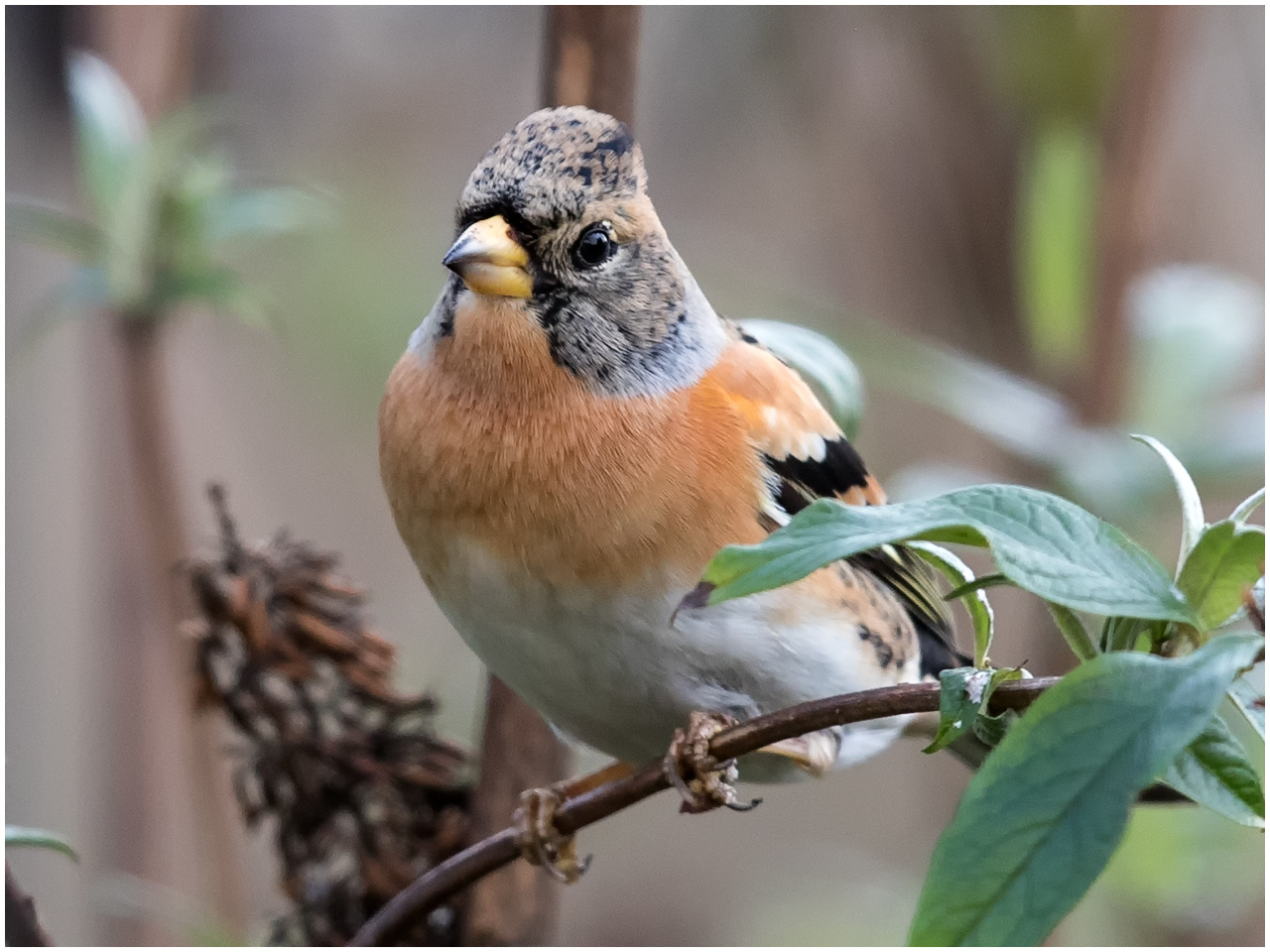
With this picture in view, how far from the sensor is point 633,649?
3.77 feet

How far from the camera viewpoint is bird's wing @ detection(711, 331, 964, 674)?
127 centimetres

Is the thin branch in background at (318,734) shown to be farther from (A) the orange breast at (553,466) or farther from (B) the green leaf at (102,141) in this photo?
(B) the green leaf at (102,141)

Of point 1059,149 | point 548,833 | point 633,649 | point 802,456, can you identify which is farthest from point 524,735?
point 1059,149

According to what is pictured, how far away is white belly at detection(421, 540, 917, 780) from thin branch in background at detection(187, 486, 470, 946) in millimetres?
144

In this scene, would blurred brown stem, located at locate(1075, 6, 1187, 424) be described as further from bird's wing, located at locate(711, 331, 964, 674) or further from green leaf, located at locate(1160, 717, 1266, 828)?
green leaf, located at locate(1160, 717, 1266, 828)

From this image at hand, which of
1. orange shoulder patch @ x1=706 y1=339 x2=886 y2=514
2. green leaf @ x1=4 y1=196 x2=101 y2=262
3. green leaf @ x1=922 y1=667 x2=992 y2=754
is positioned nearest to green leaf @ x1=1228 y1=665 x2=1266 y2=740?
green leaf @ x1=922 y1=667 x2=992 y2=754

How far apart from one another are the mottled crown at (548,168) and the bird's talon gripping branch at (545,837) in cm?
57

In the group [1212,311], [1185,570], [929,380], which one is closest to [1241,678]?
[1185,570]

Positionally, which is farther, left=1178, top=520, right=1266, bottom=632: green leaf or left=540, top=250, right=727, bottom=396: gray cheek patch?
left=540, top=250, right=727, bottom=396: gray cheek patch

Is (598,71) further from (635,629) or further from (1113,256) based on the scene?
(1113,256)

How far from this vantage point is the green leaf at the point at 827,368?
1149 mm

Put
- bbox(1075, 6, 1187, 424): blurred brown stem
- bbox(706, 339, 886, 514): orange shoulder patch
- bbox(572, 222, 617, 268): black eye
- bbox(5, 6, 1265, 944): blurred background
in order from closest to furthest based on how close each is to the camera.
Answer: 1. bbox(572, 222, 617, 268): black eye
2. bbox(706, 339, 886, 514): orange shoulder patch
3. bbox(5, 6, 1265, 944): blurred background
4. bbox(1075, 6, 1187, 424): blurred brown stem

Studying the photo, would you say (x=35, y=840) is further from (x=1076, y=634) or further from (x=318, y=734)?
(x=1076, y=634)

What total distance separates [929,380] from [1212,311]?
42cm
